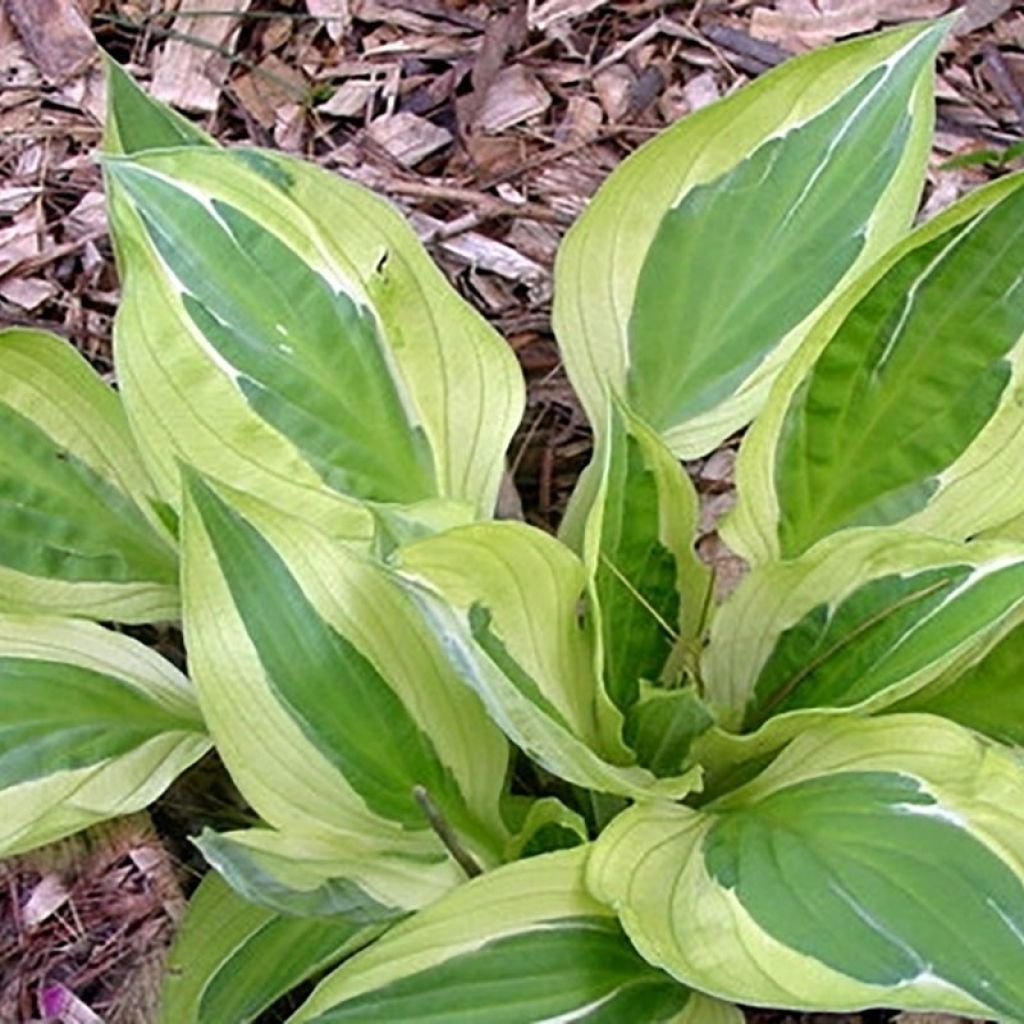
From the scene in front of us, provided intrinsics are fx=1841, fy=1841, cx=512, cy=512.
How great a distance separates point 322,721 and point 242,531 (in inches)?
4.9

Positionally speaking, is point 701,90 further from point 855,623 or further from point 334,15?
point 855,623

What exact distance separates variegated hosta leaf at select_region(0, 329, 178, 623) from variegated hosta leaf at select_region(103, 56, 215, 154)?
15 centimetres

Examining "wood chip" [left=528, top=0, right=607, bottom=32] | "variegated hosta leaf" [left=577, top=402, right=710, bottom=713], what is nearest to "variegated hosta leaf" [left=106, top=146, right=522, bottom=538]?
"variegated hosta leaf" [left=577, top=402, right=710, bottom=713]

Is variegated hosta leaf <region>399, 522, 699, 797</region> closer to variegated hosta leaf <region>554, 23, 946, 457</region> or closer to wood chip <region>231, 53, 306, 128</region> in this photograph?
variegated hosta leaf <region>554, 23, 946, 457</region>

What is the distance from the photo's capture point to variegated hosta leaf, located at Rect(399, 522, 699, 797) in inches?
38.3

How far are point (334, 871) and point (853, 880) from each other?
302mm

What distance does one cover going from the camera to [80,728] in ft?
3.93

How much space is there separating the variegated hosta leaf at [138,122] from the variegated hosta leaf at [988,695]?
24.2 inches

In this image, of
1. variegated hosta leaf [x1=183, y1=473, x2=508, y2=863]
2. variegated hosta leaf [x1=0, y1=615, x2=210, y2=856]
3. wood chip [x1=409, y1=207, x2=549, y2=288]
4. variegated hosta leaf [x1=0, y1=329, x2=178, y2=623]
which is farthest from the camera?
wood chip [x1=409, y1=207, x2=549, y2=288]

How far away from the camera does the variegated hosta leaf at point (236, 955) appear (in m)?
1.19

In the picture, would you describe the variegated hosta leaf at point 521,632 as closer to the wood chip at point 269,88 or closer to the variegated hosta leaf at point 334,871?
the variegated hosta leaf at point 334,871

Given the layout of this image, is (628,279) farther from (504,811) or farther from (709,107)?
(504,811)

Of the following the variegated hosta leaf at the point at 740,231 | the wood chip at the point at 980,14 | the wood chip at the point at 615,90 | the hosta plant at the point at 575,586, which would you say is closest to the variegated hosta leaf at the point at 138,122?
the hosta plant at the point at 575,586

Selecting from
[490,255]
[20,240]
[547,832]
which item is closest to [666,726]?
[547,832]
